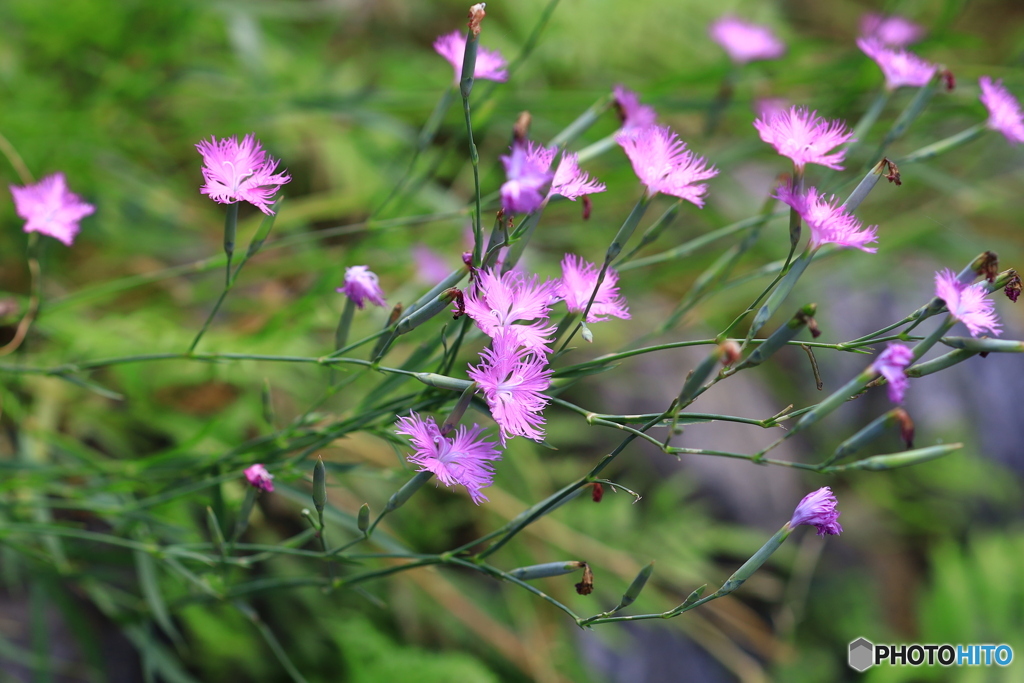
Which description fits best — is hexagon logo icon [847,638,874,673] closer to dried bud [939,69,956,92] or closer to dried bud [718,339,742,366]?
dried bud [939,69,956,92]

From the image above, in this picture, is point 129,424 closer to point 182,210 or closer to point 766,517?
point 182,210

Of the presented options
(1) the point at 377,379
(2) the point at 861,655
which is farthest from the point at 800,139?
(2) the point at 861,655

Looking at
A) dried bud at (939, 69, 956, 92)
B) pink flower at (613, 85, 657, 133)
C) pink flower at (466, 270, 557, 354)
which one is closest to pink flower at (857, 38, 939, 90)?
dried bud at (939, 69, 956, 92)

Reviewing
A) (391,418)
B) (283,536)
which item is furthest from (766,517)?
(391,418)

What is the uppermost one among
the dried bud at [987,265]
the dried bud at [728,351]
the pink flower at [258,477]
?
the dried bud at [987,265]

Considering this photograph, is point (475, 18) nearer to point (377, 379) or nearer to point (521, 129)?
point (521, 129)

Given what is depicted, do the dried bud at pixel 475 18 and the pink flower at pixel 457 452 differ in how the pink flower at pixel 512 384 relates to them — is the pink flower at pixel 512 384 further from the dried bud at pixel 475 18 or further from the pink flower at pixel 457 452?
the dried bud at pixel 475 18

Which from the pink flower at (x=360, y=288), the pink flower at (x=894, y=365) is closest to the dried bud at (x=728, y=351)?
the pink flower at (x=894, y=365)
